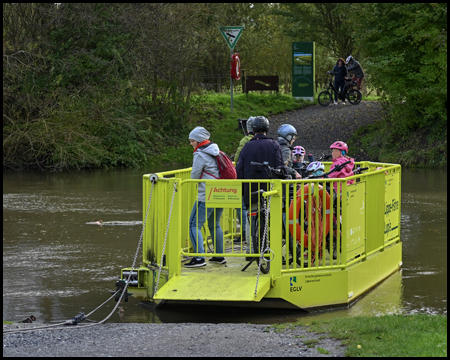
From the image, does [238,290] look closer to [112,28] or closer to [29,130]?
[29,130]

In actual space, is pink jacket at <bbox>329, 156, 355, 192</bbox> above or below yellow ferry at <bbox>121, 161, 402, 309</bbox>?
above

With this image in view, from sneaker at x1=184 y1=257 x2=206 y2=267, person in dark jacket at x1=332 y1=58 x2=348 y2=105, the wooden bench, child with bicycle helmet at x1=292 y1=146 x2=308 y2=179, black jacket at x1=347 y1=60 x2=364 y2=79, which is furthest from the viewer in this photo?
the wooden bench

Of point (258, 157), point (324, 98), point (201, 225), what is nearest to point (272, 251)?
point (201, 225)

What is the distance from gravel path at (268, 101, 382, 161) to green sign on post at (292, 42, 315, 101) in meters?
1.50

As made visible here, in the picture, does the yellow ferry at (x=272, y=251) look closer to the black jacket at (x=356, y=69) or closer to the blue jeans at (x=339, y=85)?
the black jacket at (x=356, y=69)

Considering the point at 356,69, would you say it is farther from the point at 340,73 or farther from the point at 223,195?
the point at 223,195

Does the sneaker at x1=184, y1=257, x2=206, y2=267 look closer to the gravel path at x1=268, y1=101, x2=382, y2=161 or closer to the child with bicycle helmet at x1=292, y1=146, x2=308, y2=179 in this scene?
the child with bicycle helmet at x1=292, y1=146, x2=308, y2=179

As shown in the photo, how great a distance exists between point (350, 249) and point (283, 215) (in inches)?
34.9

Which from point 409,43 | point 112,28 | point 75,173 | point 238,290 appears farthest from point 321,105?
point 238,290

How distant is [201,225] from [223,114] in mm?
23506

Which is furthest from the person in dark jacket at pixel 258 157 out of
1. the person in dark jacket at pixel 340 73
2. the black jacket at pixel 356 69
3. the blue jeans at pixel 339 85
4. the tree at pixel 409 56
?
the blue jeans at pixel 339 85

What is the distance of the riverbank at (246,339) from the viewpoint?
593 cm

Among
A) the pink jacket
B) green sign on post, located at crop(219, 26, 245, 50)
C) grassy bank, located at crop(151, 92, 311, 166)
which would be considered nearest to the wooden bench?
grassy bank, located at crop(151, 92, 311, 166)

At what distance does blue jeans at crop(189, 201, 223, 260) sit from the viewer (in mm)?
8562
